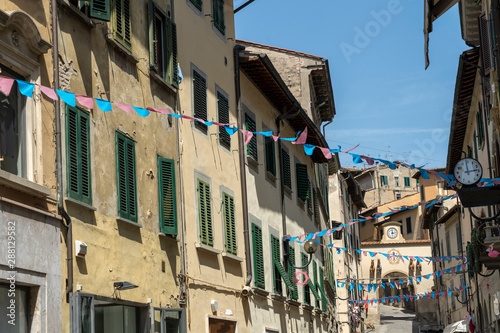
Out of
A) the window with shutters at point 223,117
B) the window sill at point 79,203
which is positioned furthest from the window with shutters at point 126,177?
the window with shutters at point 223,117

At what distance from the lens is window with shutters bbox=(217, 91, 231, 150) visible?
18389 mm

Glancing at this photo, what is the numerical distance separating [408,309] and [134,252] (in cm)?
7321

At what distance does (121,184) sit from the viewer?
41.8ft

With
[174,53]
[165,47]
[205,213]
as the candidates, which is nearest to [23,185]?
[165,47]

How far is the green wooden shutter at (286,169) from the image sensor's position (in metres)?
24.3

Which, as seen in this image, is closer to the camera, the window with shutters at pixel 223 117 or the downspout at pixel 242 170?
the window with shutters at pixel 223 117

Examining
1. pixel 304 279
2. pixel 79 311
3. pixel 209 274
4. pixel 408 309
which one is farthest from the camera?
pixel 408 309

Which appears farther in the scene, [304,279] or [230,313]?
[304,279]

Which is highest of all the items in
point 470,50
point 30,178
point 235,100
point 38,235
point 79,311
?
point 470,50

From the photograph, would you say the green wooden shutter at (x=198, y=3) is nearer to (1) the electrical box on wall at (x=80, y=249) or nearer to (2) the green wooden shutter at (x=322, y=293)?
(1) the electrical box on wall at (x=80, y=249)

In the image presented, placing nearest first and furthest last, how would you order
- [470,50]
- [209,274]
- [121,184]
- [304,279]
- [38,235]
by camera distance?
[38,235]
[121,184]
[209,274]
[470,50]
[304,279]

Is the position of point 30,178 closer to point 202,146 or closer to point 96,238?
point 96,238

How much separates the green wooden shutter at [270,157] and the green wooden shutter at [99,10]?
1045 cm

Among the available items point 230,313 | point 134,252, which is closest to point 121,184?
point 134,252
